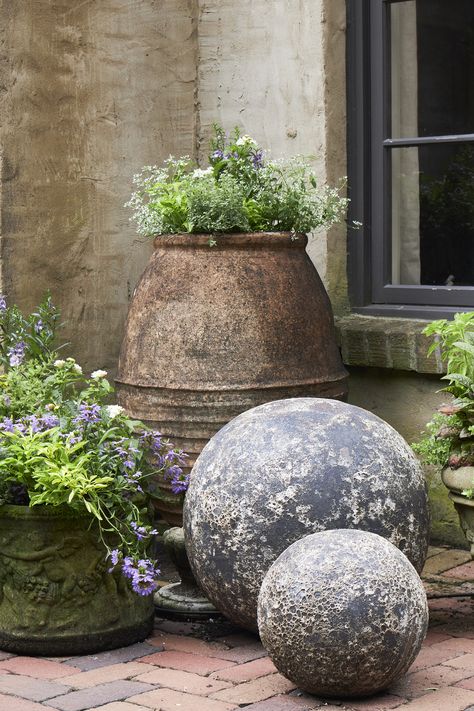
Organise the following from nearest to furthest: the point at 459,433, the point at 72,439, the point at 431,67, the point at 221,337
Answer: the point at 72,439
the point at 459,433
the point at 221,337
the point at 431,67

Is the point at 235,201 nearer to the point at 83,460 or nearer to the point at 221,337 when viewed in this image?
the point at 221,337

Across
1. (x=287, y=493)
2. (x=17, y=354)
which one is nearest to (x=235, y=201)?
(x=17, y=354)

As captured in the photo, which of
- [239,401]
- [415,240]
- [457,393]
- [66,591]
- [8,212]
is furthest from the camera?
[415,240]

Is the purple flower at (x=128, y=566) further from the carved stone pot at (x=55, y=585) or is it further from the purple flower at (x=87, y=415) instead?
the purple flower at (x=87, y=415)

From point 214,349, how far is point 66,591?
1.09 metres

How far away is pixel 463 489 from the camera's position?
396 centimetres

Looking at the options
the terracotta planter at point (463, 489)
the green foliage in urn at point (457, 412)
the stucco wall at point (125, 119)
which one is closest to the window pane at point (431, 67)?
the stucco wall at point (125, 119)

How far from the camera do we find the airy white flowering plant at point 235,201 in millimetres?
4516

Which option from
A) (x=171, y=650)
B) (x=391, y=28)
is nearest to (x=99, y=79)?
(x=391, y=28)

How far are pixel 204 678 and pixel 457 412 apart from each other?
124 centimetres

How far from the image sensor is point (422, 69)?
525cm

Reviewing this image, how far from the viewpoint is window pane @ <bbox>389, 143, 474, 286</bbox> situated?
518 cm

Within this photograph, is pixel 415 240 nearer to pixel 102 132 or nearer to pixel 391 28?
pixel 391 28

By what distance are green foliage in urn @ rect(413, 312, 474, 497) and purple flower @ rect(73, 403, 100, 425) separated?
1.14 metres
